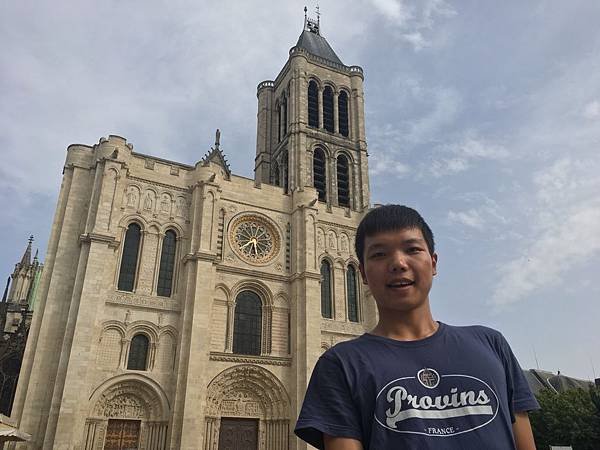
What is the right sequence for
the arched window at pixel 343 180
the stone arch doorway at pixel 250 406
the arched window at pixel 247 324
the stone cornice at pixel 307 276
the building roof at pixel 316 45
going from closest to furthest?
the stone arch doorway at pixel 250 406 → the arched window at pixel 247 324 → the stone cornice at pixel 307 276 → the arched window at pixel 343 180 → the building roof at pixel 316 45

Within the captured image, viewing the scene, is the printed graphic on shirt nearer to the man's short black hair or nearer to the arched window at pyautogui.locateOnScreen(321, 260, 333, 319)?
the man's short black hair

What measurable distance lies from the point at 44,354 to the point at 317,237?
13317mm

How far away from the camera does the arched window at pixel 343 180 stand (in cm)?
2853

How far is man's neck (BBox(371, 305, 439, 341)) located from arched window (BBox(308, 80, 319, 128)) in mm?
28866

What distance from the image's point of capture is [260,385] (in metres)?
19.7

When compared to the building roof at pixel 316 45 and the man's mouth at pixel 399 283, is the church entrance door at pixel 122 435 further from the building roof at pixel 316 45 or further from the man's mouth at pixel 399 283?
the building roof at pixel 316 45

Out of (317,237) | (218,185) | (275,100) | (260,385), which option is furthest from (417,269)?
(275,100)

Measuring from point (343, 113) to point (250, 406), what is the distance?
20.6 m

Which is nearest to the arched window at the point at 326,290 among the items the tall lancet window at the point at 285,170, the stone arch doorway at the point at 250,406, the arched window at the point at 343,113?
the stone arch doorway at the point at 250,406

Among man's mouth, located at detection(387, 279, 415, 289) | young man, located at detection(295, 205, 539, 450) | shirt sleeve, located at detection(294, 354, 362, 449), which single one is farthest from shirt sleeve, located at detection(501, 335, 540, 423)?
shirt sleeve, located at detection(294, 354, 362, 449)

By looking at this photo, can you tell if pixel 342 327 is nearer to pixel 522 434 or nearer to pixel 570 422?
pixel 570 422

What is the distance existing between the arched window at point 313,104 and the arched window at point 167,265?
529 inches

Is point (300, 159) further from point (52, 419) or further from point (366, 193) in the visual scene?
point (52, 419)

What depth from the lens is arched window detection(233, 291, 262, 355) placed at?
2012cm
